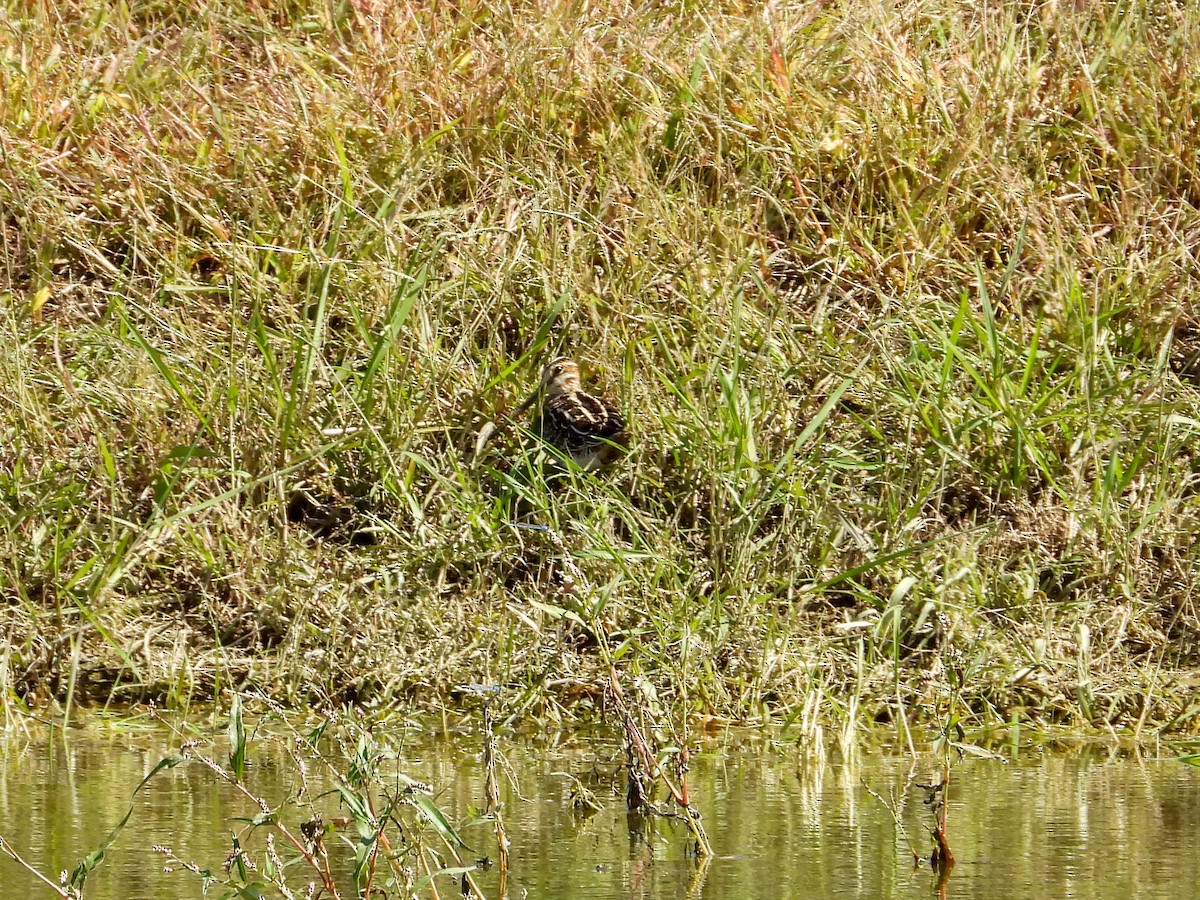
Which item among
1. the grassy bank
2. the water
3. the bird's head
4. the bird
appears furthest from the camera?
the bird's head

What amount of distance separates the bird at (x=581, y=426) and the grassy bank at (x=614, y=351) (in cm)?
6

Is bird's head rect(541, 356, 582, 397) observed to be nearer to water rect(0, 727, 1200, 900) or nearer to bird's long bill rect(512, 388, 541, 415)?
bird's long bill rect(512, 388, 541, 415)

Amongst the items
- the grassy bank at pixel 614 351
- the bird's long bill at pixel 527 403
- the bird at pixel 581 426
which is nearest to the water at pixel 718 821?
the grassy bank at pixel 614 351

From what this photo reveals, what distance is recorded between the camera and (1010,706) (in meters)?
4.68

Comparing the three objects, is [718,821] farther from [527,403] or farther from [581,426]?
[527,403]

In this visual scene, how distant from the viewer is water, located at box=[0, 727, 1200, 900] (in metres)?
3.18

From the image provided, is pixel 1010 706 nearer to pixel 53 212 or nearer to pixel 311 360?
pixel 311 360

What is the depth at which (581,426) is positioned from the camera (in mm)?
5457

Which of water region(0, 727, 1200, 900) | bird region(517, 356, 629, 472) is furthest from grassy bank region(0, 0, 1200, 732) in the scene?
water region(0, 727, 1200, 900)

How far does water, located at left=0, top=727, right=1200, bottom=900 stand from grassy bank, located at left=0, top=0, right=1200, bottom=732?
37cm

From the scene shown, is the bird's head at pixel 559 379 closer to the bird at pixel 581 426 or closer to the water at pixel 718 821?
the bird at pixel 581 426

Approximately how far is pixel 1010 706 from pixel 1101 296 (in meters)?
1.82

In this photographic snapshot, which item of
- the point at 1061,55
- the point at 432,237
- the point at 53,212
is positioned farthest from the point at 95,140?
the point at 1061,55

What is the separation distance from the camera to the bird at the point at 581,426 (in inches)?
215
